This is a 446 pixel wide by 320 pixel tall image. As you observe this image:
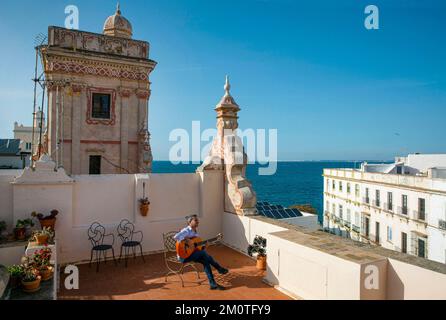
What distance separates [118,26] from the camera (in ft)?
56.7

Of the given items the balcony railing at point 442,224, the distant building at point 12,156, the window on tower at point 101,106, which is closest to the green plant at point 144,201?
the window on tower at point 101,106

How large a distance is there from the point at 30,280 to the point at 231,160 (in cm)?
643

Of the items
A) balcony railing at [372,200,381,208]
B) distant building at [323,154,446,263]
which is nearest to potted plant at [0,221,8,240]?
distant building at [323,154,446,263]

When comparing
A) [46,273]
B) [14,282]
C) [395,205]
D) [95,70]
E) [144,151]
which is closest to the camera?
[14,282]

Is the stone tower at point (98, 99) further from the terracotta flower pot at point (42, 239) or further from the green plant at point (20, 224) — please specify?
the terracotta flower pot at point (42, 239)

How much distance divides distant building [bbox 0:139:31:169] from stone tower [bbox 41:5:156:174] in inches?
387

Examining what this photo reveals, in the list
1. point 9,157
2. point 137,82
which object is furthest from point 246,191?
point 9,157

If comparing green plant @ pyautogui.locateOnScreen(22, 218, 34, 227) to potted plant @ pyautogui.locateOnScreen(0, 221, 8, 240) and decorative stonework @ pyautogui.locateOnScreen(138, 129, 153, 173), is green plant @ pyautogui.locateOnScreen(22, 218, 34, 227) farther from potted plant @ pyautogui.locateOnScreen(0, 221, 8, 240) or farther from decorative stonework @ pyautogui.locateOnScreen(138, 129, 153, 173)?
decorative stonework @ pyautogui.locateOnScreen(138, 129, 153, 173)

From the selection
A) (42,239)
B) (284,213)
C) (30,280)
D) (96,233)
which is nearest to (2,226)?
(42,239)

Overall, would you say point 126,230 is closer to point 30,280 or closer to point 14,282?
point 14,282

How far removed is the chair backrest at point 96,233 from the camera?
8.98m

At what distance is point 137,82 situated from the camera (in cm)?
1652

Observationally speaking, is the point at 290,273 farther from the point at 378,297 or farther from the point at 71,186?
the point at 71,186
